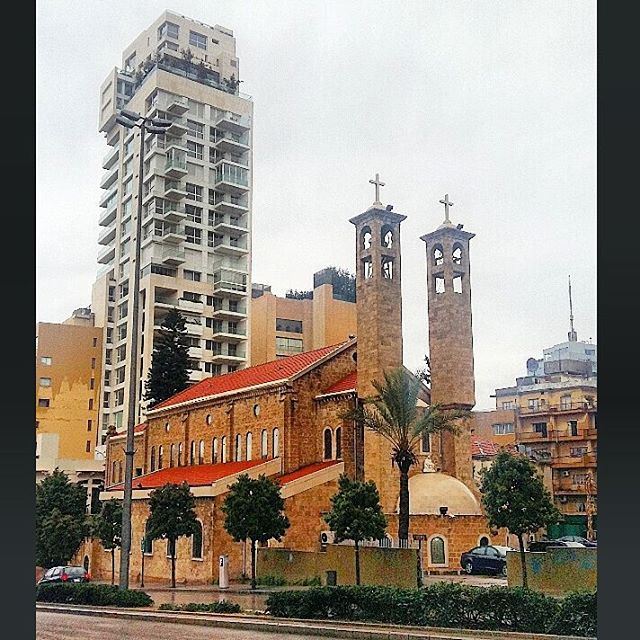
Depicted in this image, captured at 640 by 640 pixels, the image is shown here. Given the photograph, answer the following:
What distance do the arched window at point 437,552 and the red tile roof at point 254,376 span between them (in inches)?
91.2

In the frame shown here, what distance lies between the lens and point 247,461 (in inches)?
396

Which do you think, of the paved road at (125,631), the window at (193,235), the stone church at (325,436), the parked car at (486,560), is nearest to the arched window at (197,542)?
the stone church at (325,436)

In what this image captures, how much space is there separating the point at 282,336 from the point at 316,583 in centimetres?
272

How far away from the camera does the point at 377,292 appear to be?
1010cm

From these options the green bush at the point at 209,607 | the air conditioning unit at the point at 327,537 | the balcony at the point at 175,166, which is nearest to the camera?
the green bush at the point at 209,607

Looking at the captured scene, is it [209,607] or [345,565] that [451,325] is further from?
[209,607]

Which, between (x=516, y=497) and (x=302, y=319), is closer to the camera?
(x=516, y=497)

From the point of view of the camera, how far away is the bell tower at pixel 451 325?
32.0ft

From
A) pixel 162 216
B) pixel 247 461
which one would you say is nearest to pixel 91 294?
pixel 162 216

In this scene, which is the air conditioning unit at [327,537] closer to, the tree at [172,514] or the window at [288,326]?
the tree at [172,514]

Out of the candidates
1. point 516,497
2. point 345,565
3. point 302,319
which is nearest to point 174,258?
point 302,319

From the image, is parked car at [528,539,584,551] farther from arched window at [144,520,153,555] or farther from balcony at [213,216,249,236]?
balcony at [213,216,249,236]

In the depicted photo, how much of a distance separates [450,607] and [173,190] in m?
5.33
